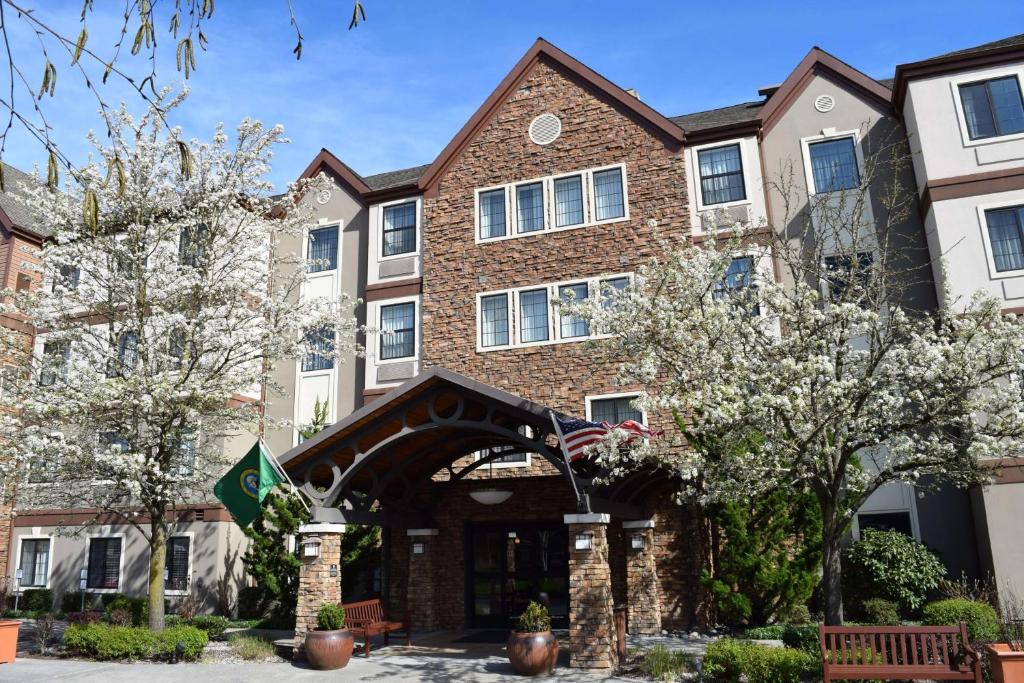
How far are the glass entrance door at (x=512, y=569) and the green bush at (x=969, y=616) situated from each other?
26.5 ft

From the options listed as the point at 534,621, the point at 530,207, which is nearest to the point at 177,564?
the point at 534,621

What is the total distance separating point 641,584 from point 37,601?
18.3m

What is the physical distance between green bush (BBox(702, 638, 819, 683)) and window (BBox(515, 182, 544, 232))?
12626 millimetres

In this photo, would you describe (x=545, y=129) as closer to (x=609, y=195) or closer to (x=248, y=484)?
(x=609, y=195)

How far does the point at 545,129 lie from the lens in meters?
22.4

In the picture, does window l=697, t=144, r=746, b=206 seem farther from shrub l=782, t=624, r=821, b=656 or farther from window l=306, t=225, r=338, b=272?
shrub l=782, t=624, r=821, b=656

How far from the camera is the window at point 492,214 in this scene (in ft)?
72.7

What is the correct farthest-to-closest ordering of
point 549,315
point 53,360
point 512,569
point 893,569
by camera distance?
point 549,315 → point 512,569 → point 53,360 → point 893,569

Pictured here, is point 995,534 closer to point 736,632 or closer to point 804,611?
point 804,611

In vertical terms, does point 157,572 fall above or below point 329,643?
above

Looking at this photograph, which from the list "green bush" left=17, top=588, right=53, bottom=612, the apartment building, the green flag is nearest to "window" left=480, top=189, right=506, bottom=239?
the apartment building

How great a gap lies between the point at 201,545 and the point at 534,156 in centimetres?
1436

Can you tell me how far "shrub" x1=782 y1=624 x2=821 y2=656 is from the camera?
12019 mm

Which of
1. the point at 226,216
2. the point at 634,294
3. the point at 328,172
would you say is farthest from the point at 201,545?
the point at 634,294
